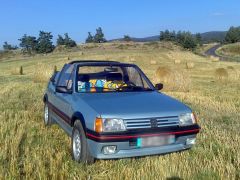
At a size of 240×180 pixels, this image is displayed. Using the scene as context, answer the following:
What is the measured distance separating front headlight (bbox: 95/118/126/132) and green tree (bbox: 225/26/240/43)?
160m

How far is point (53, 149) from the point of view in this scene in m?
6.58

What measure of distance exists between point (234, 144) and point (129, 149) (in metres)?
2.18

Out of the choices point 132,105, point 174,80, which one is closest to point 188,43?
point 174,80

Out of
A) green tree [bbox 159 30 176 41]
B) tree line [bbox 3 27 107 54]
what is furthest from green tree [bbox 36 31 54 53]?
green tree [bbox 159 30 176 41]

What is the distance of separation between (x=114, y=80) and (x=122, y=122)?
239 cm

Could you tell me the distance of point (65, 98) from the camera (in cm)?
725

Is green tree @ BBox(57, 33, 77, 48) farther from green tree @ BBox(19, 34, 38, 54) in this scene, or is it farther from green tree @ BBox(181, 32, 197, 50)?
green tree @ BBox(181, 32, 197, 50)

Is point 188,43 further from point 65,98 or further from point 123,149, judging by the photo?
point 123,149

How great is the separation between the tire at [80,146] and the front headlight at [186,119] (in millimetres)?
1485

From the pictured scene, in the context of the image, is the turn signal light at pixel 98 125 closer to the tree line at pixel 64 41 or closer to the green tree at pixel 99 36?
the tree line at pixel 64 41

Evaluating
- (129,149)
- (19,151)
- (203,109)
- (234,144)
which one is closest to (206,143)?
(234,144)

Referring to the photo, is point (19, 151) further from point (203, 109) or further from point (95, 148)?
point (203, 109)

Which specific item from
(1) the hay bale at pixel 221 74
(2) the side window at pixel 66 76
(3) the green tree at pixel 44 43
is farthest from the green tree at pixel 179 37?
A: (2) the side window at pixel 66 76

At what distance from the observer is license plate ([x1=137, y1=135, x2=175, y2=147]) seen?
5656 millimetres
